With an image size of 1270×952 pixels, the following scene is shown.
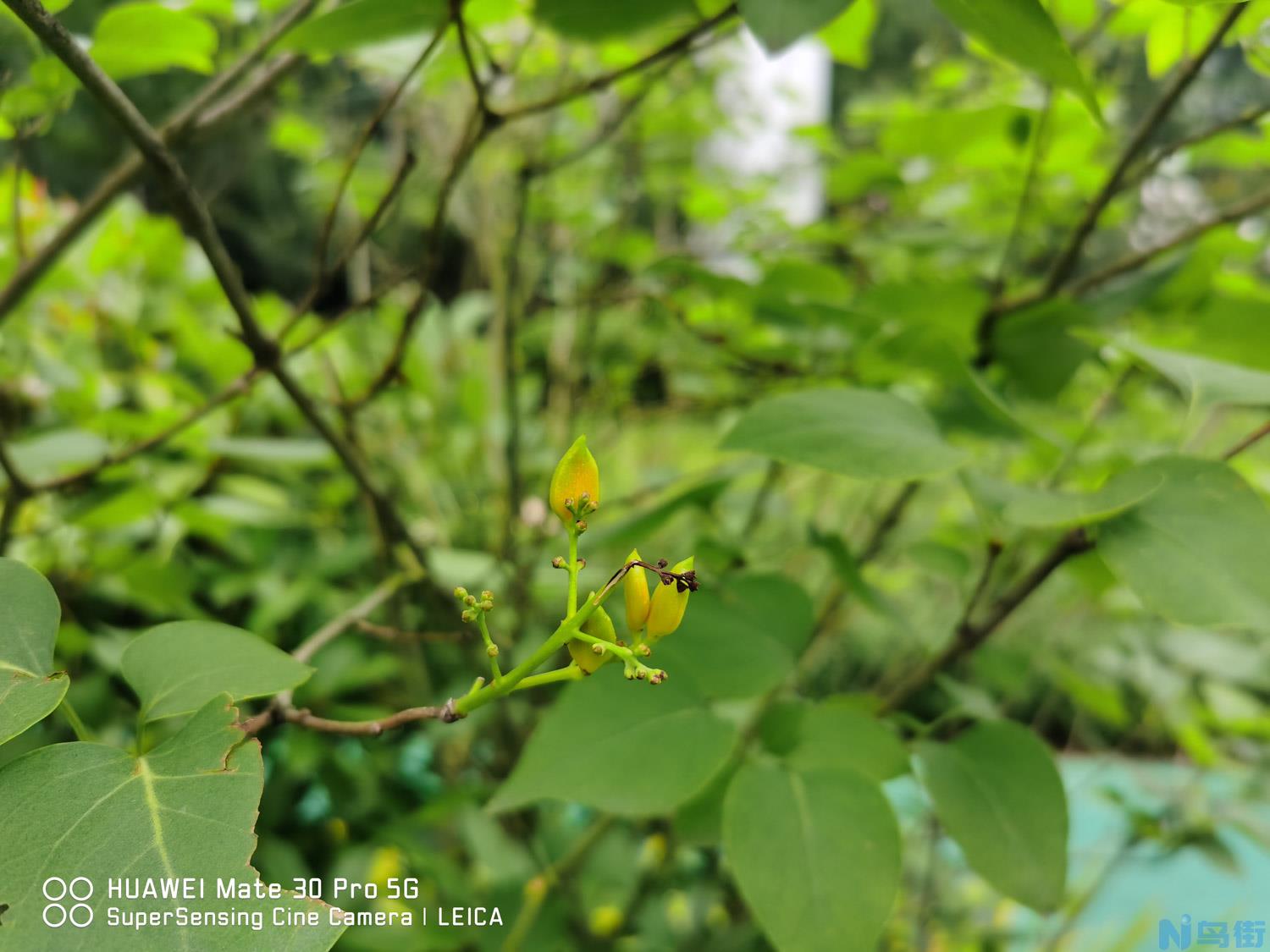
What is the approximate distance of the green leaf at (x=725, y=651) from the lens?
0.29 meters

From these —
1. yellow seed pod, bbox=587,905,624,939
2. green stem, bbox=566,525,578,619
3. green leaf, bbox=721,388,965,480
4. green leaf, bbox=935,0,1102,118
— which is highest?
green leaf, bbox=935,0,1102,118

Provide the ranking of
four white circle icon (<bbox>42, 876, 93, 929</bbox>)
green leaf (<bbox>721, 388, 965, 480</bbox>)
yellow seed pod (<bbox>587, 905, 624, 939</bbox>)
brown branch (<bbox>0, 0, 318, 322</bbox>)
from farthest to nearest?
yellow seed pod (<bbox>587, 905, 624, 939</bbox>), brown branch (<bbox>0, 0, 318, 322</bbox>), green leaf (<bbox>721, 388, 965, 480</bbox>), four white circle icon (<bbox>42, 876, 93, 929</bbox>)

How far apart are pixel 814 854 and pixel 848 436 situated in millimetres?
127

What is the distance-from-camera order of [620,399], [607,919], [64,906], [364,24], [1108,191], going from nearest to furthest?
[64,906]
[364,24]
[1108,191]
[607,919]
[620,399]

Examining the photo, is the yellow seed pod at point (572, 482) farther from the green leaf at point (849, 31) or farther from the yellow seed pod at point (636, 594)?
the green leaf at point (849, 31)

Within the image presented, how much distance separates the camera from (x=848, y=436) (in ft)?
0.89

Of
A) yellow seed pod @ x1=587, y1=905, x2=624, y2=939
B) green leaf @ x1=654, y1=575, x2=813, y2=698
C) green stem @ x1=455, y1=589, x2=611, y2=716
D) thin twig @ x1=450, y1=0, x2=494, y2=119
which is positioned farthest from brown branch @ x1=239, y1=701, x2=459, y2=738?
yellow seed pod @ x1=587, y1=905, x2=624, y2=939

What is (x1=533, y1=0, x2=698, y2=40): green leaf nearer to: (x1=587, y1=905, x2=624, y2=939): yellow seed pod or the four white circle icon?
the four white circle icon

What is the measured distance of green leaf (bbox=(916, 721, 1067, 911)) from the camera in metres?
0.28

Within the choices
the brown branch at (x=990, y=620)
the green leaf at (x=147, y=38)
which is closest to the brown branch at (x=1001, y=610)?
the brown branch at (x=990, y=620)

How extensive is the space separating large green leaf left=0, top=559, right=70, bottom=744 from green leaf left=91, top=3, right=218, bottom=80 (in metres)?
0.21

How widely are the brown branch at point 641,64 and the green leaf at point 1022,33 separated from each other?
0.10 meters

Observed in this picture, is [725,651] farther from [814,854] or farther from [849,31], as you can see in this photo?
[849,31]

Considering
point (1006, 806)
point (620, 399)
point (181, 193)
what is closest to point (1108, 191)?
point (1006, 806)
